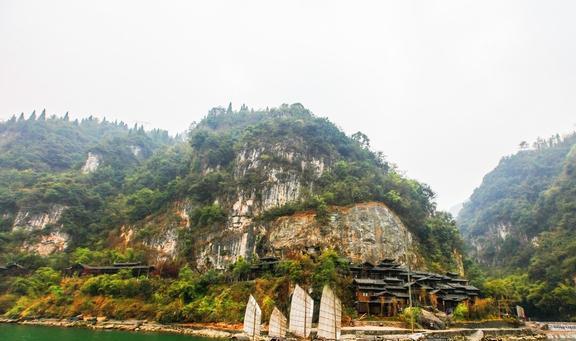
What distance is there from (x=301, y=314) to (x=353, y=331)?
8.53m

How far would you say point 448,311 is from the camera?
135 feet

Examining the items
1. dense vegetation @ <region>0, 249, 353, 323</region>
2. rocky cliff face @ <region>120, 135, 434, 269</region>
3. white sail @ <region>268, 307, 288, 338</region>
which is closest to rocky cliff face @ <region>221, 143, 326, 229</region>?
rocky cliff face @ <region>120, 135, 434, 269</region>

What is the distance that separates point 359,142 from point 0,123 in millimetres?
108238

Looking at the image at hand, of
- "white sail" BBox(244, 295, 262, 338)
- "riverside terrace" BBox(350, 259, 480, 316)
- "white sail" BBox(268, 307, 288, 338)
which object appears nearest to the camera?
"white sail" BBox(268, 307, 288, 338)

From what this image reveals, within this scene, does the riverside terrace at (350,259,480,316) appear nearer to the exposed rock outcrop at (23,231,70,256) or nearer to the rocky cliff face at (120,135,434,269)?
the rocky cliff face at (120,135,434,269)

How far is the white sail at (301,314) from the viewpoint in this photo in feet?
79.8


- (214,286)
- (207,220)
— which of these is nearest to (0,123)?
(207,220)

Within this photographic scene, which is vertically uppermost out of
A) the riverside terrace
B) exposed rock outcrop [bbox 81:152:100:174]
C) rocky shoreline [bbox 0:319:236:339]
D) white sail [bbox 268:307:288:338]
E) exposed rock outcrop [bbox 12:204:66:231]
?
exposed rock outcrop [bbox 81:152:100:174]

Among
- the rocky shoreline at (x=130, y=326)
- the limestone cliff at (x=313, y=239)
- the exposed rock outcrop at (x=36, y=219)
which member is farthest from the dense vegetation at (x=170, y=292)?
the exposed rock outcrop at (x=36, y=219)

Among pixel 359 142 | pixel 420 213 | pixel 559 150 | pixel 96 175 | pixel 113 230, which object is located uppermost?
pixel 559 150

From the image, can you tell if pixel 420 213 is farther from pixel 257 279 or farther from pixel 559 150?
pixel 559 150

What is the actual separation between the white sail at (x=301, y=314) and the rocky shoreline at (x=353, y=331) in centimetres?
553

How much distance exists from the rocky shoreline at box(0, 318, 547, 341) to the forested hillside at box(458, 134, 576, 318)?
1410 centimetres

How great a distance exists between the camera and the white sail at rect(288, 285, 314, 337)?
24.3 m
